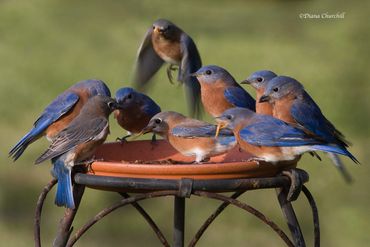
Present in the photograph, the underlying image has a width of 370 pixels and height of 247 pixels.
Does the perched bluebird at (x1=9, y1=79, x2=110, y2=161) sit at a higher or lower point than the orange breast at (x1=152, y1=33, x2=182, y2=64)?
lower

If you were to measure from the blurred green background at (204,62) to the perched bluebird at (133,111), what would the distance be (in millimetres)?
2994

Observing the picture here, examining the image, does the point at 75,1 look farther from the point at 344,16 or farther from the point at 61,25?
the point at 344,16

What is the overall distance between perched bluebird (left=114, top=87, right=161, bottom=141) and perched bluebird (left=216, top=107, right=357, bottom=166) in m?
1.11

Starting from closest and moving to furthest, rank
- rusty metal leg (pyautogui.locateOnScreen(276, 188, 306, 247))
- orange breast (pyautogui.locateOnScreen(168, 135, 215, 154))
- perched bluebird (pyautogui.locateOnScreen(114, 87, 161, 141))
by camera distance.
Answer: rusty metal leg (pyautogui.locateOnScreen(276, 188, 306, 247)) → orange breast (pyautogui.locateOnScreen(168, 135, 215, 154)) → perched bluebird (pyautogui.locateOnScreen(114, 87, 161, 141))

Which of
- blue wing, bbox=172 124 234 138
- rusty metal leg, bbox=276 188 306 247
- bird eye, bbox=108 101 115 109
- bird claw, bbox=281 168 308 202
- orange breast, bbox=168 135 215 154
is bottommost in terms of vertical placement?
rusty metal leg, bbox=276 188 306 247

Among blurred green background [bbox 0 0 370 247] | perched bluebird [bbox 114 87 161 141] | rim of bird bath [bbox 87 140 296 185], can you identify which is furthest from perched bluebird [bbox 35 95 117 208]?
blurred green background [bbox 0 0 370 247]

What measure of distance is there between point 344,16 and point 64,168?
7.02 metres

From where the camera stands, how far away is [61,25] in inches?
467

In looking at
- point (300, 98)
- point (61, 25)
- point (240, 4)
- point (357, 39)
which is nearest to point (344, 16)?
point (357, 39)

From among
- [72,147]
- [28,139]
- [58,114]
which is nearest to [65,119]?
[58,114]

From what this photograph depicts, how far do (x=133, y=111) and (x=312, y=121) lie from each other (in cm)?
125

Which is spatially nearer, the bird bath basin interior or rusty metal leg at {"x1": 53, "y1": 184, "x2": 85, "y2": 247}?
the bird bath basin interior

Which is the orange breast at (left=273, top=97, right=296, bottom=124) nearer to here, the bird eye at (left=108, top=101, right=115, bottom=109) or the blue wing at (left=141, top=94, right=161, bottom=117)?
the bird eye at (left=108, top=101, right=115, bottom=109)

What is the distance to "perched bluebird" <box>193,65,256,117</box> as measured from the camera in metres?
5.41
